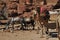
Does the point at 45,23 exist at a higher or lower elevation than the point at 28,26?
higher

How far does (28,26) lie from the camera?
1789 cm

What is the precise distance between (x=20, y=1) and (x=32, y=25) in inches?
235

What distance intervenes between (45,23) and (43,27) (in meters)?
0.59

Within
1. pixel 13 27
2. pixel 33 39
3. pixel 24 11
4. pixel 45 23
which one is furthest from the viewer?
pixel 24 11

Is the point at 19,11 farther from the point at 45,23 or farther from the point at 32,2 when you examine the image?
the point at 45,23

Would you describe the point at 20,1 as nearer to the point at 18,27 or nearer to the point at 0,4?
the point at 0,4

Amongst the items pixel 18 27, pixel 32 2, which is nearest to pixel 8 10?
pixel 32 2

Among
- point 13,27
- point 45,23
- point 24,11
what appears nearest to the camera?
point 45,23

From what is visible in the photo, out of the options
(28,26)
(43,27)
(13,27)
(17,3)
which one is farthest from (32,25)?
(17,3)

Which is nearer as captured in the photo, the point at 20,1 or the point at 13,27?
the point at 13,27

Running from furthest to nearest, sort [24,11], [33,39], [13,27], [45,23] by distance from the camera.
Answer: [24,11], [13,27], [45,23], [33,39]

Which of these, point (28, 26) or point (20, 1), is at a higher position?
point (20, 1)

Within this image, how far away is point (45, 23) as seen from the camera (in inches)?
502

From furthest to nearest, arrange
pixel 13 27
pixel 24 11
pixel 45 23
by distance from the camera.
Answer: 1. pixel 24 11
2. pixel 13 27
3. pixel 45 23
